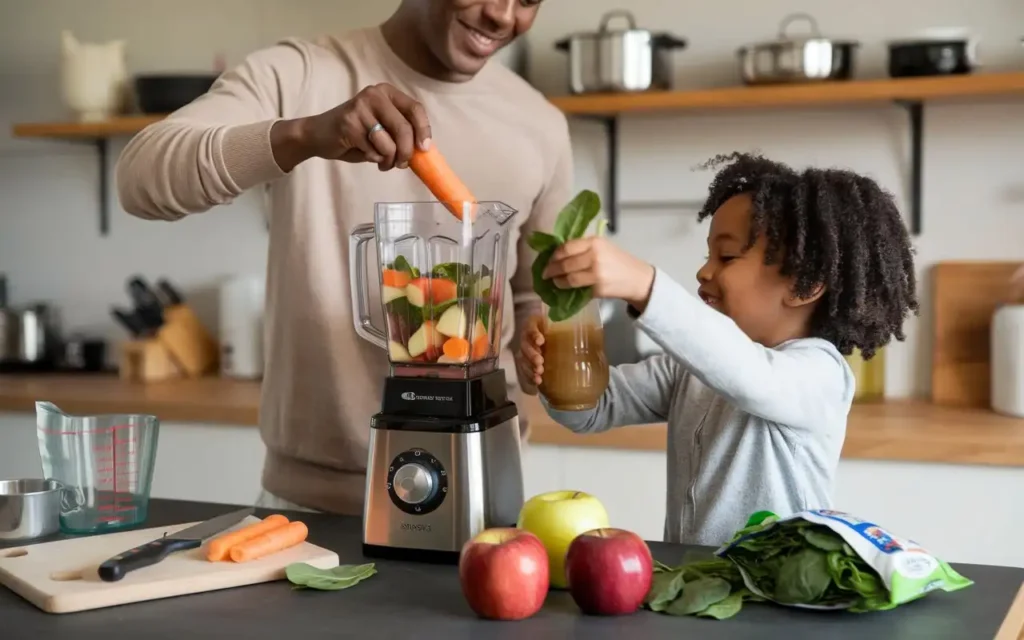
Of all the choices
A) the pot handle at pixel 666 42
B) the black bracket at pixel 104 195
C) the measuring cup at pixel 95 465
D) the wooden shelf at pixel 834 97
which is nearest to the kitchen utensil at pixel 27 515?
the measuring cup at pixel 95 465

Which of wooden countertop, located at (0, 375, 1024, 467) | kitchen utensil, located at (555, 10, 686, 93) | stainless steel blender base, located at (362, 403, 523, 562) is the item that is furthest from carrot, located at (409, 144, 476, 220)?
kitchen utensil, located at (555, 10, 686, 93)

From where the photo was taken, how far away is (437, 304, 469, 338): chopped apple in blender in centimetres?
124

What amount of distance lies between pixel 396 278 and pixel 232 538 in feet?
1.00

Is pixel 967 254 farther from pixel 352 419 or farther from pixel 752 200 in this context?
pixel 352 419

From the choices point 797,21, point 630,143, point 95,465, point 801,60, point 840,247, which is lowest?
point 95,465

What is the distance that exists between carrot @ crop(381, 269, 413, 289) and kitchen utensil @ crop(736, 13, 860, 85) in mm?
1487

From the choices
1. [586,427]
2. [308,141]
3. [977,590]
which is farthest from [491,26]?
[977,590]

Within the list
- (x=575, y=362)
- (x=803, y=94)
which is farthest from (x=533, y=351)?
(x=803, y=94)

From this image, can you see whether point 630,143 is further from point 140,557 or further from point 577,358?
point 140,557

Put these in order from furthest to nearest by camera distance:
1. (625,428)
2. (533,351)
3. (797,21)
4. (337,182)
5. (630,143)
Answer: (630,143)
(797,21)
(625,428)
(337,182)
(533,351)

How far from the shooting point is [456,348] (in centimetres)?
123

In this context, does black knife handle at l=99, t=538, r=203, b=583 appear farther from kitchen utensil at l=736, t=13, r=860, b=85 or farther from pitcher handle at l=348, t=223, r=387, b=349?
kitchen utensil at l=736, t=13, r=860, b=85

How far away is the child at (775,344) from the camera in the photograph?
52.1 inches

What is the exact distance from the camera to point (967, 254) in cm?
265
